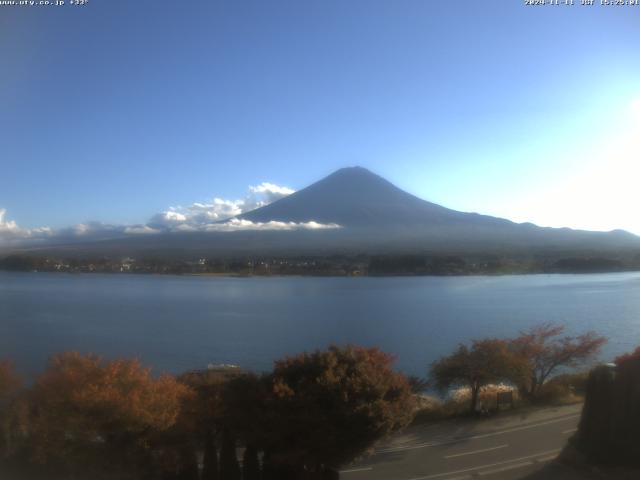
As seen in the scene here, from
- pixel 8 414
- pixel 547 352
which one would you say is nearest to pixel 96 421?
pixel 8 414

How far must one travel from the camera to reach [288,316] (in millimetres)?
20906

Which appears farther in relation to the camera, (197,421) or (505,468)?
(505,468)

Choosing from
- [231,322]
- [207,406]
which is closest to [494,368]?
[207,406]

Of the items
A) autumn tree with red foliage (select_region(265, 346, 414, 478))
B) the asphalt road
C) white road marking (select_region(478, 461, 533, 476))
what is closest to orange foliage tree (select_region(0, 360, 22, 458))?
autumn tree with red foliage (select_region(265, 346, 414, 478))

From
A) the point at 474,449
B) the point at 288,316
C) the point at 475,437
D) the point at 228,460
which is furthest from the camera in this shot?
the point at 288,316

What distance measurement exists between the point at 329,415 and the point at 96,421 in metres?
1.91

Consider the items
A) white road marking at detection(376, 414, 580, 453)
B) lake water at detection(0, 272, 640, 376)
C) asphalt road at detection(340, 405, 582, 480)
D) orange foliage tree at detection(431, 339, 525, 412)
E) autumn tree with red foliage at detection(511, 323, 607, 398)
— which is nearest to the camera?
asphalt road at detection(340, 405, 582, 480)

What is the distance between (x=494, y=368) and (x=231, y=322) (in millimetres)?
12440

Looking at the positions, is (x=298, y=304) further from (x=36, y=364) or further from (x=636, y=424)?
(x=636, y=424)

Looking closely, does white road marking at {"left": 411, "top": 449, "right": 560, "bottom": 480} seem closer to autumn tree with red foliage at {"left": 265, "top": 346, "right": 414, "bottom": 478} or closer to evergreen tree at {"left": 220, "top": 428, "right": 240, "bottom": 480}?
autumn tree with red foliage at {"left": 265, "top": 346, "right": 414, "bottom": 478}

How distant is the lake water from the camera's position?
14.2m

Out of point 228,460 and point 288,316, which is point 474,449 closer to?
point 228,460

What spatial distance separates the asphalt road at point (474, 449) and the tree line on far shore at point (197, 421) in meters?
0.85

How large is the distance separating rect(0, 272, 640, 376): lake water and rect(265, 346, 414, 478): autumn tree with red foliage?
7.19 metres
